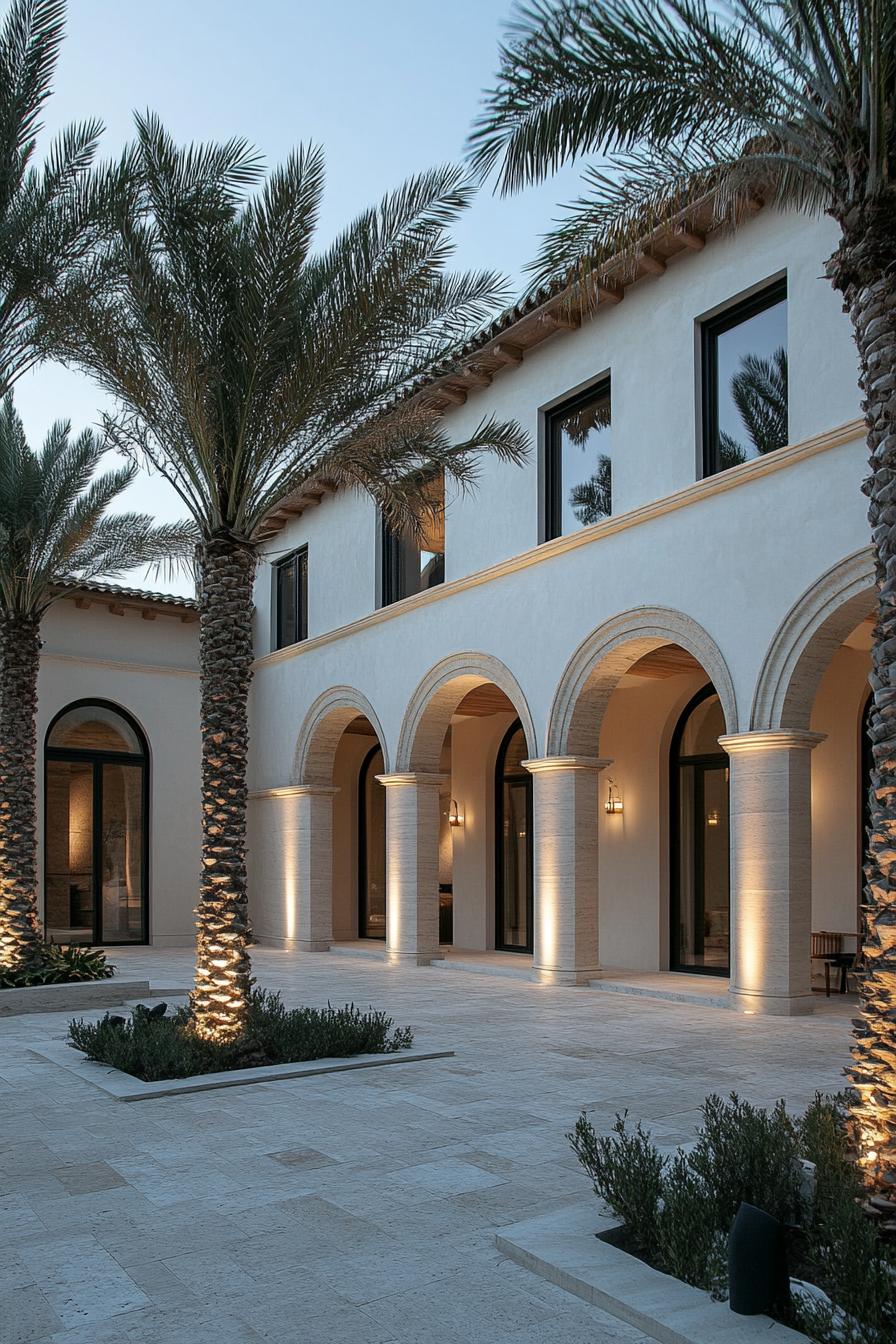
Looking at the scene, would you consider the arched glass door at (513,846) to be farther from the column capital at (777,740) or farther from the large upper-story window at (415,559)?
the column capital at (777,740)

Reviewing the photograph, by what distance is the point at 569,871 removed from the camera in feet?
52.1

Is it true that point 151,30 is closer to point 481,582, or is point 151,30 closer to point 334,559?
point 481,582

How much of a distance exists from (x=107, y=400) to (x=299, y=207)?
116 inches

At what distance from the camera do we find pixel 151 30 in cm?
1033

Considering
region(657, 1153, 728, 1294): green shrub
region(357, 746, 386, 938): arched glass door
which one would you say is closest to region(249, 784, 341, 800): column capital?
region(357, 746, 386, 938): arched glass door

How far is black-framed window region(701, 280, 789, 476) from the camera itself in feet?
44.2

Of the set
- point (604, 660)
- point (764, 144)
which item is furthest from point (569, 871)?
point (764, 144)

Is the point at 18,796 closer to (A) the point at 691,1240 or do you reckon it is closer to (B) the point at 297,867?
(B) the point at 297,867

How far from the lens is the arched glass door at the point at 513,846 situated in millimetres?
21422

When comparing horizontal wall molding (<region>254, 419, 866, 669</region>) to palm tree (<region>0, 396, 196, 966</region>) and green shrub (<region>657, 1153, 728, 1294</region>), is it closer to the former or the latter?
palm tree (<region>0, 396, 196, 966</region>)

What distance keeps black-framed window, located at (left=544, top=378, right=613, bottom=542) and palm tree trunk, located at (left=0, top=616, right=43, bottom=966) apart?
24.1 ft

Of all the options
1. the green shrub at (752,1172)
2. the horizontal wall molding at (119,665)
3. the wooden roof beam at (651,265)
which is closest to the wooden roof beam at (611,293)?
the wooden roof beam at (651,265)

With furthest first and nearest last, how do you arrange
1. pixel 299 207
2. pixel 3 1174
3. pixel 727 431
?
pixel 727 431 → pixel 299 207 → pixel 3 1174

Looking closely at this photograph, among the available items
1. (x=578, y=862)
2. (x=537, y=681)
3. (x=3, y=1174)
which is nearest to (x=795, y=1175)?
(x=3, y=1174)
